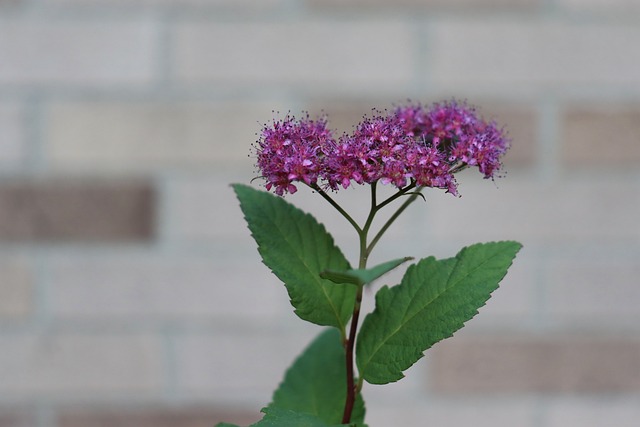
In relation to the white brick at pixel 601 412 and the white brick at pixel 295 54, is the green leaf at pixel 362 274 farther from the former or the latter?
the white brick at pixel 601 412

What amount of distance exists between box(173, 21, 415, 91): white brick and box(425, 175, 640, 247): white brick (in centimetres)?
20

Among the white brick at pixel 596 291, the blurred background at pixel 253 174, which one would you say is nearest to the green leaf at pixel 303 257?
the blurred background at pixel 253 174

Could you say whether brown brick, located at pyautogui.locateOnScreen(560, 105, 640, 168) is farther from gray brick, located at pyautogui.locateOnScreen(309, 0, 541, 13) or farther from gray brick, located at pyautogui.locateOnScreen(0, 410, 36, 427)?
gray brick, located at pyautogui.locateOnScreen(0, 410, 36, 427)

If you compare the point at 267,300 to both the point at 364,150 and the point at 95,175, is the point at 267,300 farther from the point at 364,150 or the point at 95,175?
the point at 364,150

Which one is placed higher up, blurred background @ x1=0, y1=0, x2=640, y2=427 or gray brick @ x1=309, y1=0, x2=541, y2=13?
gray brick @ x1=309, y1=0, x2=541, y2=13

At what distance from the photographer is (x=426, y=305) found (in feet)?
1.32

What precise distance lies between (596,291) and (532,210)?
0.51ft

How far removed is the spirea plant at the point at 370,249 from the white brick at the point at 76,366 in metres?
0.73

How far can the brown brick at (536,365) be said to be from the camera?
1.10 m

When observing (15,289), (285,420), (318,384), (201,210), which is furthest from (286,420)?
(15,289)

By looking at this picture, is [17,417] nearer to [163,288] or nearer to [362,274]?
[163,288]

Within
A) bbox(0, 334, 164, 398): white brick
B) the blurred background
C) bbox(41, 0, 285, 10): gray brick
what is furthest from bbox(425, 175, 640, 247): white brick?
bbox(0, 334, 164, 398): white brick

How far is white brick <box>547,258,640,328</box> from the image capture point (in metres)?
1.11

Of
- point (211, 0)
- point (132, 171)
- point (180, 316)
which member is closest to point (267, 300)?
point (180, 316)
